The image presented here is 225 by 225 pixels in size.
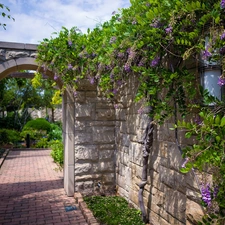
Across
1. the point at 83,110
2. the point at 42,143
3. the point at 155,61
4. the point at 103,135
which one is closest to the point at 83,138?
the point at 103,135

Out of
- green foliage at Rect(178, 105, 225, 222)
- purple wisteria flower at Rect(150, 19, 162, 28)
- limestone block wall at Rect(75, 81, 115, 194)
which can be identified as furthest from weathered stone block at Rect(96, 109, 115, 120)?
green foliage at Rect(178, 105, 225, 222)

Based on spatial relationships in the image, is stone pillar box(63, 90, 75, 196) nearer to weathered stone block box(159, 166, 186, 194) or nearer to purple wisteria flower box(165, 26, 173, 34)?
weathered stone block box(159, 166, 186, 194)

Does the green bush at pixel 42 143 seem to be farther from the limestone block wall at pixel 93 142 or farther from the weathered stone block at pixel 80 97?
the weathered stone block at pixel 80 97

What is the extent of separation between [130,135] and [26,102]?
13989mm

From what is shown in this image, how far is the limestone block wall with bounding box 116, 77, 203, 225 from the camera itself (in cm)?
269

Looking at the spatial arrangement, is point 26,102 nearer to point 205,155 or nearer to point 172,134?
point 172,134

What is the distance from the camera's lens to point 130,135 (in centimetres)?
419

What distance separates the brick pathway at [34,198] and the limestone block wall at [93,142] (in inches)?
20.2

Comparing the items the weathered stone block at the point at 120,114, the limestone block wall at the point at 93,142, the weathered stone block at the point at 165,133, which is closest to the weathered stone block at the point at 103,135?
the limestone block wall at the point at 93,142

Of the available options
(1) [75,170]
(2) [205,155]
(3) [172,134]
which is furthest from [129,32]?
(1) [75,170]

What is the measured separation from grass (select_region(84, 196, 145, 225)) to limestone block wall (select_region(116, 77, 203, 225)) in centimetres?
16

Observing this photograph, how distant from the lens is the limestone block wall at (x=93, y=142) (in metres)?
4.75

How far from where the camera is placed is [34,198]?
15.7ft

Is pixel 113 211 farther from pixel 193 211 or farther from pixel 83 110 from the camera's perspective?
pixel 83 110
